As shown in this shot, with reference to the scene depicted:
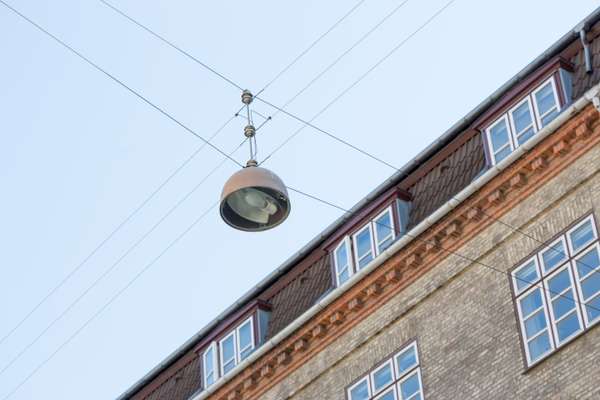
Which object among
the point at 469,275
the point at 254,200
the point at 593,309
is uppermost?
the point at 469,275

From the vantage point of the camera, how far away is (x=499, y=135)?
2675 cm

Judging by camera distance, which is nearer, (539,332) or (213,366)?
(539,332)

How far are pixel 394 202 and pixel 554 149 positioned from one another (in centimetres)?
355

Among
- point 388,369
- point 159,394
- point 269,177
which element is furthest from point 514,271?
point 159,394

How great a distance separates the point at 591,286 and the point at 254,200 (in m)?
5.32

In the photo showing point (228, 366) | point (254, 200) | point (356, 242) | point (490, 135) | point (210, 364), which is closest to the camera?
point (254, 200)

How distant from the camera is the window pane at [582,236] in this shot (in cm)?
2433

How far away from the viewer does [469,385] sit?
24.8 m

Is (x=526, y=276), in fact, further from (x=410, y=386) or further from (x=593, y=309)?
(x=410, y=386)

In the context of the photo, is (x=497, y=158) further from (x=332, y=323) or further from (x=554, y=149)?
(x=332, y=323)

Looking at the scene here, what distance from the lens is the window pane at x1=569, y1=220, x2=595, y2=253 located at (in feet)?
79.8

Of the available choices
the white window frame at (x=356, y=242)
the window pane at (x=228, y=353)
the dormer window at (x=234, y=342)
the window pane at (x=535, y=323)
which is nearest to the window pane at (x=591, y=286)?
the window pane at (x=535, y=323)

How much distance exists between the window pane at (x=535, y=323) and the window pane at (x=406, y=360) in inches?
95.3

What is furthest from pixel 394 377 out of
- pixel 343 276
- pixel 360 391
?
pixel 343 276
